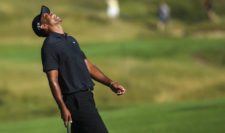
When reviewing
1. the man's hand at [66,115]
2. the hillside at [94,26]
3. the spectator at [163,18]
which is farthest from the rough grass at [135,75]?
the man's hand at [66,115]

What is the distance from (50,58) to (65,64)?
0.16 meters

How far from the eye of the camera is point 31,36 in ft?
153

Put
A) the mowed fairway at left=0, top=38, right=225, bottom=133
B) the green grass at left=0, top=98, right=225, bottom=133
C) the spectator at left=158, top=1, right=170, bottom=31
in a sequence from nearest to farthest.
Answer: the green grass at left=0, top=98, right=225, bottom=133, the mowed fairway at left=0, top=38, right=225, bottom=133, the spectator at left=158, top=1, right=170, bottom=31

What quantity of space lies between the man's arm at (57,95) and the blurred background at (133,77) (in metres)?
7.02

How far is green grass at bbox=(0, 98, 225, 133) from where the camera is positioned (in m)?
16.1

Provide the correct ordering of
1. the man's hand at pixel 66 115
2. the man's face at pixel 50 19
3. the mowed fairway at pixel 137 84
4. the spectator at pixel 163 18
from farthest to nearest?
the spectator at pixel 163 18
the mowed fairway at pixel 137 84
the man's face at pixel 50 19
the man's hand at pixel 66 115

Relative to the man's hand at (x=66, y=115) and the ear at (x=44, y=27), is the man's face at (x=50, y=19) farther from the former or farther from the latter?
the man's hand at (x=66, y=115)

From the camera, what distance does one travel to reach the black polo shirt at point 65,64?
8297 mm

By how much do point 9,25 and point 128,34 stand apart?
714 cm

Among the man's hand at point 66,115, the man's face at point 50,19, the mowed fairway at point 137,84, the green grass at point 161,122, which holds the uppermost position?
the mowed fairway at point 137,84

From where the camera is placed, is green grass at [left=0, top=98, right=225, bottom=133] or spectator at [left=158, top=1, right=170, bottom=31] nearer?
green grass at [left=0, top=98, right=225, bottom=133]

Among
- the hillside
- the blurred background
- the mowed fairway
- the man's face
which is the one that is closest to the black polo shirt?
the man's face

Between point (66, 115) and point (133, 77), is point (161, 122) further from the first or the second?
point (133, 77)

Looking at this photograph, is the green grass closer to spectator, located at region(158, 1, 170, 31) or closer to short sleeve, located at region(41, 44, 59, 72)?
short sleeve, located at region(41, 44, 59, 72)
